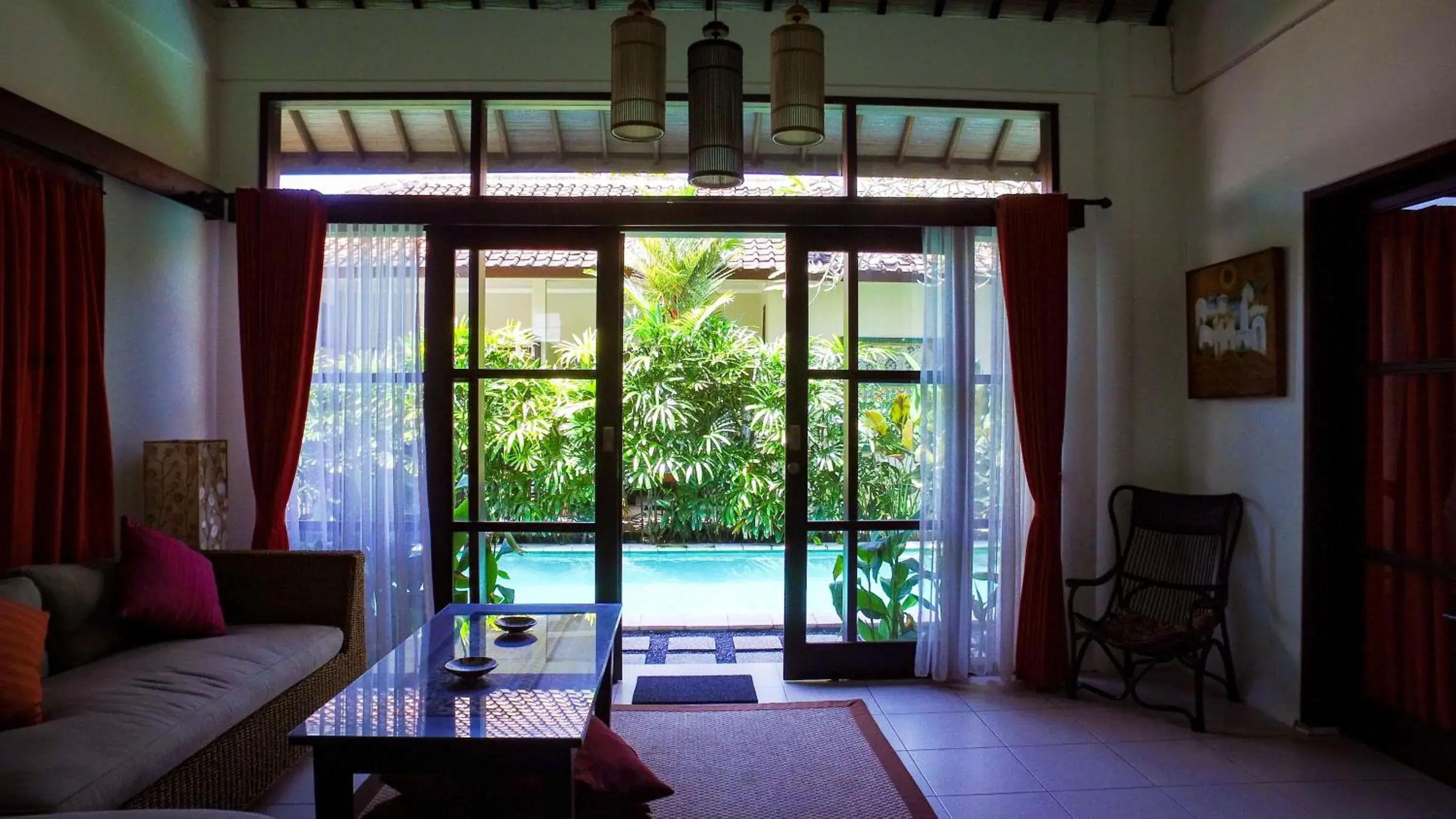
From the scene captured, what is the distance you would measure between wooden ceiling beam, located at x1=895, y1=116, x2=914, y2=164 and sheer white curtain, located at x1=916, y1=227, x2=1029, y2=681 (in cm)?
44

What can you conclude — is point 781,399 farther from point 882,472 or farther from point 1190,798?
point 1190,798

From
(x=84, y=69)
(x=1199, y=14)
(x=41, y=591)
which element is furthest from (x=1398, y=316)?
(x=84, y=69)

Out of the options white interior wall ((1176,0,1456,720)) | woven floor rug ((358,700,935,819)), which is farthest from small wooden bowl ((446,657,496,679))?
white interior wall ((1176,0,1456,720))

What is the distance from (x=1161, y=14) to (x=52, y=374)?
4996mm

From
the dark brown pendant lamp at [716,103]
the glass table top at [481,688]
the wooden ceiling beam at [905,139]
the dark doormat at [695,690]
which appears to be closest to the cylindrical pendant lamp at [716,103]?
the dark brown pendant lamp at [716,103]

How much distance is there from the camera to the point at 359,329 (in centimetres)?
386

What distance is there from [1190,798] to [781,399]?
5.26m

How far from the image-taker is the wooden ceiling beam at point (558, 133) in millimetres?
4090

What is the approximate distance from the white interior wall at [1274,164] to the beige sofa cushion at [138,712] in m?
3.78

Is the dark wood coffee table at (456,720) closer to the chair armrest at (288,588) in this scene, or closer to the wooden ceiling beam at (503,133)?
the chair armrest at (288,588)

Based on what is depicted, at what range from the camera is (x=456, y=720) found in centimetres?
199

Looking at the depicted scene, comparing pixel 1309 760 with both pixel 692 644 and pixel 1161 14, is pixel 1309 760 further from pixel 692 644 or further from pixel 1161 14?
pixel 1161 14

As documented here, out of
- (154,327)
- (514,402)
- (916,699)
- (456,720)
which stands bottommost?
(916,699)

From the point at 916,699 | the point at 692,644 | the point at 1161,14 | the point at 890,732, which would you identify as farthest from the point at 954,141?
the point at 692,644
